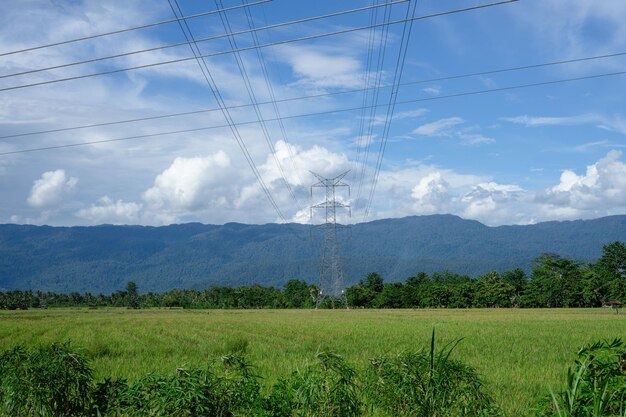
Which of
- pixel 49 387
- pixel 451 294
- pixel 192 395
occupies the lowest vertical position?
pixel 451 294

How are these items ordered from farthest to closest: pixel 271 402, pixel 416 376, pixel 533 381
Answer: pixel 533 381, pixel 416 376, pixel 271 402

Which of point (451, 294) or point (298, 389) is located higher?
point (298, 389)

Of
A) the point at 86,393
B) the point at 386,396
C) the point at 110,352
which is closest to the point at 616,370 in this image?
the point at 386,396

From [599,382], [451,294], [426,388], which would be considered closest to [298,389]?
[426,388]

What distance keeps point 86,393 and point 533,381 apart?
11.8m

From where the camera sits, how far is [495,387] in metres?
13.5

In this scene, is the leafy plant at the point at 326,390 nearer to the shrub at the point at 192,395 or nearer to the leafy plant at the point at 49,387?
the shrub at the point at 192,395

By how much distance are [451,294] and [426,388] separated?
342 ft

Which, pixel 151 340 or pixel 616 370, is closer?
pixel 616 370

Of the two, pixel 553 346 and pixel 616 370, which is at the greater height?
pixel 616 370

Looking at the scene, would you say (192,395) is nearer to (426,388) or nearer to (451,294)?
(426,388)

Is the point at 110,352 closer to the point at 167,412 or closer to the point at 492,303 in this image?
the point at 167,412

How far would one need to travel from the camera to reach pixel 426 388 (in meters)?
6.58

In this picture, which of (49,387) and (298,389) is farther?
(49,387)
